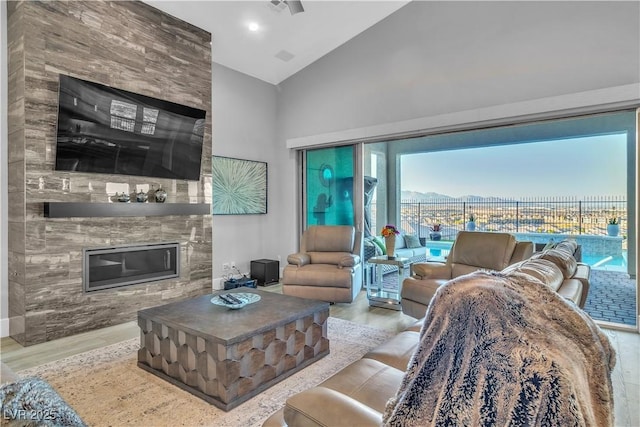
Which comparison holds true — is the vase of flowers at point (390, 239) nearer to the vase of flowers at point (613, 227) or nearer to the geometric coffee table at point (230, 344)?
the geometric coffee table at point (230, 344)

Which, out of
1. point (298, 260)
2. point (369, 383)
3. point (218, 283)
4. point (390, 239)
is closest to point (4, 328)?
point (218, 283)

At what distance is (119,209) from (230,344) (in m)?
2.42

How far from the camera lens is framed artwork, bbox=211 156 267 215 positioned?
5.05 meters

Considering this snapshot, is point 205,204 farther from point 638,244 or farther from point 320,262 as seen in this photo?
point 638,244

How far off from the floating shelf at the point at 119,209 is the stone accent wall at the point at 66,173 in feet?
0.30

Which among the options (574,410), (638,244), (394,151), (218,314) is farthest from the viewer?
(394,151)

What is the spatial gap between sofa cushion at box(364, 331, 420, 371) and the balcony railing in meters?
5.34

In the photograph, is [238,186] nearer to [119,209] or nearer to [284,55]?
[119,209]

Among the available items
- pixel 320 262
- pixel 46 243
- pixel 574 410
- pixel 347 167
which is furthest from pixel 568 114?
pixel 46 243

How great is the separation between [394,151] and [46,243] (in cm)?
613

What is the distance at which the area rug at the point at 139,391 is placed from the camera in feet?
6.57

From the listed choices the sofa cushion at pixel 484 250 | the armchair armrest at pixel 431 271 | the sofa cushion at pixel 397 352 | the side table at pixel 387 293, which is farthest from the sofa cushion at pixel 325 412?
the side table at pixel 387 293

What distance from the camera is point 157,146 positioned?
4.05 m

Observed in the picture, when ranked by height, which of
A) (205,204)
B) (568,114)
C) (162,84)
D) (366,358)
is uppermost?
(162,84)
